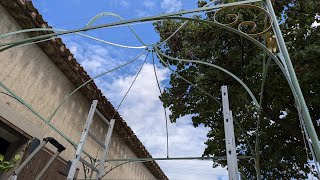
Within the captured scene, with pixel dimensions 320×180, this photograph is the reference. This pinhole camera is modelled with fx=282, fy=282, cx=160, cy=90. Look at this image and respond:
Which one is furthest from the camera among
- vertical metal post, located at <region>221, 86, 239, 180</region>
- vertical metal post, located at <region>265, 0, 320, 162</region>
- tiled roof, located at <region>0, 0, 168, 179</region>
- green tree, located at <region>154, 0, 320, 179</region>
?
green tree, located at <region>154, 0, 320, 179</region>

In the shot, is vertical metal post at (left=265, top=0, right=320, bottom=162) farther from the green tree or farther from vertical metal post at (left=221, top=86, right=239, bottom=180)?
the green tree

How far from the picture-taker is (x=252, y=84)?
723 centimetres

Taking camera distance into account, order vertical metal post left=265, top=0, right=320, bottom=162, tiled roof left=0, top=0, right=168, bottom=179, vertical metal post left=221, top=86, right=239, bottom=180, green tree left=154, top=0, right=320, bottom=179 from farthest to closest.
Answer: green tree left=154, top=0, right=320, bottom=179
tiled roof left=0, top=0, right=168, bottom=179
vertical metal post left=221, top=86, right=239, bottom=180
vertical metal post left=265, top=0, right=320, bottom=162

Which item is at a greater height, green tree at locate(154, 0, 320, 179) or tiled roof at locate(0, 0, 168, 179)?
green tree at locate(154, 0, 320, 179)

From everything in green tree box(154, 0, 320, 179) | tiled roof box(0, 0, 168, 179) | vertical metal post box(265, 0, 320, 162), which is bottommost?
vertical metal post box(265, 0, 320, 162)

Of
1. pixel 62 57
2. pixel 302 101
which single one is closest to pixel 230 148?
pixel 302 101

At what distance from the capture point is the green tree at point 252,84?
6.78 m

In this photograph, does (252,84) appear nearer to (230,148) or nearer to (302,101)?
(230,148)

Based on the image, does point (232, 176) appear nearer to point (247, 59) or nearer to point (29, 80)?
point (29, 80)

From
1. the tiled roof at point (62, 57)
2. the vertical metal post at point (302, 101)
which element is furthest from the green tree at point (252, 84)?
the vertical metal post at point (302, 101)

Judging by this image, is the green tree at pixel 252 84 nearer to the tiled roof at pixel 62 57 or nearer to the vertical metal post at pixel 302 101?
the tiled roof at pixel 62 57

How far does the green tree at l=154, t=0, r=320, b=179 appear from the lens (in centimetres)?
678

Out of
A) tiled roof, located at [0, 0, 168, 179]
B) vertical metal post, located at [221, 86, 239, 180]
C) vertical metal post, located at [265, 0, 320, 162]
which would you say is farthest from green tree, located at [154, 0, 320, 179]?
vertical metal post, located at [265, 0, 320, 162]

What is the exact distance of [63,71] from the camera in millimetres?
5824
